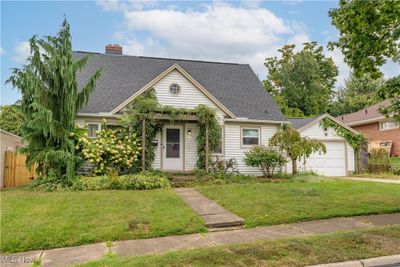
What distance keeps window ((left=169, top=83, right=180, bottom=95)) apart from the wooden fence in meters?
7.15

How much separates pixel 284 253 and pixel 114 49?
703 inches

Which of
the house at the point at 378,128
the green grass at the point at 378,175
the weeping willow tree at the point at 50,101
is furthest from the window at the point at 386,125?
the weeping willow tree at the point at 50,101

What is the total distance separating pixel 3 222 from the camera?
6.45m

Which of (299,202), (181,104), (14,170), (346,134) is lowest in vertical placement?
(299,202)

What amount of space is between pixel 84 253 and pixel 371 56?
27.0 feet

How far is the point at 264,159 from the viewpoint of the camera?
46.1 ft

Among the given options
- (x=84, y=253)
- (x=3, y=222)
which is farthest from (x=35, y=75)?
(x=84, y=253)

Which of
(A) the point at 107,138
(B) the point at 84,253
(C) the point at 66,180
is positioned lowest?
(B) the point at 84,253

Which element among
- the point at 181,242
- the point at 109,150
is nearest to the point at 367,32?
the point at 181,242

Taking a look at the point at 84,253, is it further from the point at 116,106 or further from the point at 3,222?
the point at 116,106

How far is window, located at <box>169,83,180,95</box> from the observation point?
575 inches

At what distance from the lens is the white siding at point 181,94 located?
47.4ft

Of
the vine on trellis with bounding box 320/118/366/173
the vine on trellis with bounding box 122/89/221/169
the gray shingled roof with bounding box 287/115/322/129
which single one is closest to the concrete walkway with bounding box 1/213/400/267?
the vine on trellis with bounding box 122/89/221/169

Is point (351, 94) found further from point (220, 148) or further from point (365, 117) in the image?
point (220, 148)
